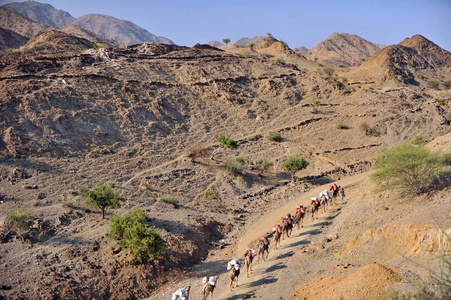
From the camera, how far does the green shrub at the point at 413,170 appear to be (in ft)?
54.1

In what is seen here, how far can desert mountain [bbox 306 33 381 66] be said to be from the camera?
12468 cm

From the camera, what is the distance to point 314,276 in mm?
13578

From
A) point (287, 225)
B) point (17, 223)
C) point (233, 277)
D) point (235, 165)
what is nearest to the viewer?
point (233, 277)

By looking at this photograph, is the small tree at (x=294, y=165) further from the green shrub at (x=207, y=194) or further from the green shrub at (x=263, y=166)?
the green shrub at (x=207, y=194)

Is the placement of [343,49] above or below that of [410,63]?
above

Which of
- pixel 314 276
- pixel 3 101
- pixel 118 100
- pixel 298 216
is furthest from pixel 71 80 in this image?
pixel 314 276

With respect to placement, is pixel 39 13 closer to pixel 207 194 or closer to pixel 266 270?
pixel 207 194

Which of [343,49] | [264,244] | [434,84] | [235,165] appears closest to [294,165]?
[235,165]

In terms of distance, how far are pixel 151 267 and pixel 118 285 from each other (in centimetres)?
186

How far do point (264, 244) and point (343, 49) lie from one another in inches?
5289

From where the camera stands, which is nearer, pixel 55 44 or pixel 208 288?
pixel 208 288

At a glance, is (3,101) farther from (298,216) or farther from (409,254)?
(409,254)

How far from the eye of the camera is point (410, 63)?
77.4 m

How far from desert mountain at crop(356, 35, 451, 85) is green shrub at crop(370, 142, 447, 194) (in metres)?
49.4
